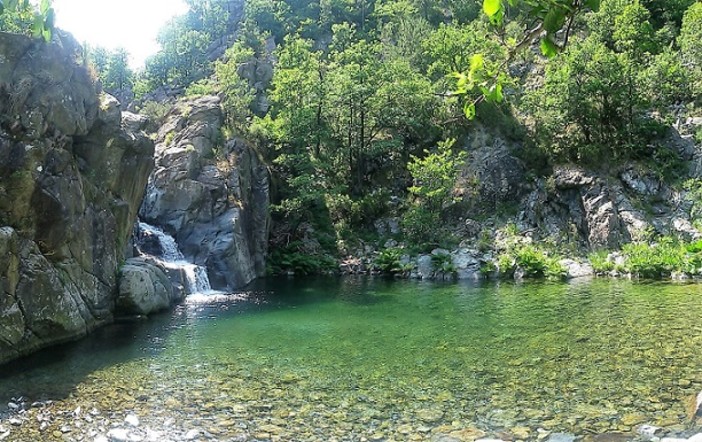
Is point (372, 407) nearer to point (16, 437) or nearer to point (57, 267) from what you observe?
point (16, 437)

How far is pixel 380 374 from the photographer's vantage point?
39.9 ft

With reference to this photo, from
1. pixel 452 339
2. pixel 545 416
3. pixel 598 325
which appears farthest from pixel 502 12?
pixel 598 325

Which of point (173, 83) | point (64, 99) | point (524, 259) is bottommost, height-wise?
point (524, 259)

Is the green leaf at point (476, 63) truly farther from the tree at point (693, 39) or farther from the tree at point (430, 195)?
the tree at point (693, 39)

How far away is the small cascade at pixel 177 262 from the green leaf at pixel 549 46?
24.6 meters

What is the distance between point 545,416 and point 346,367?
5082 millimetres

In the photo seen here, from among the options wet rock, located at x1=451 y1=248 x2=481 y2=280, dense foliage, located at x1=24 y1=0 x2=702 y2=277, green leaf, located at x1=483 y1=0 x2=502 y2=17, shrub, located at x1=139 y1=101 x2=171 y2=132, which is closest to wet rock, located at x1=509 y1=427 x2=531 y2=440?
green leaf, located at x1=483 y1=0 x2=502 y2=17

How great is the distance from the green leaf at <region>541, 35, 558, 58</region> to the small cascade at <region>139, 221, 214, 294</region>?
80.8 ft

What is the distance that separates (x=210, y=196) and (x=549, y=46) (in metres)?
30.3

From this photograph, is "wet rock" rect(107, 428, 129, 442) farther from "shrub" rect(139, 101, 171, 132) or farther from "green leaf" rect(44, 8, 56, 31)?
"shrub" rect(139, 101, 171, 132)

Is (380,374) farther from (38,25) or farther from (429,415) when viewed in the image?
(38,25)

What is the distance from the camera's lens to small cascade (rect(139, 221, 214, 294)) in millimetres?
26516

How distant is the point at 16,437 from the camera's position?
29.2ft

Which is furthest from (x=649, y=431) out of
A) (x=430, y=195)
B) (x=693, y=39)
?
(x=693, y=39)
